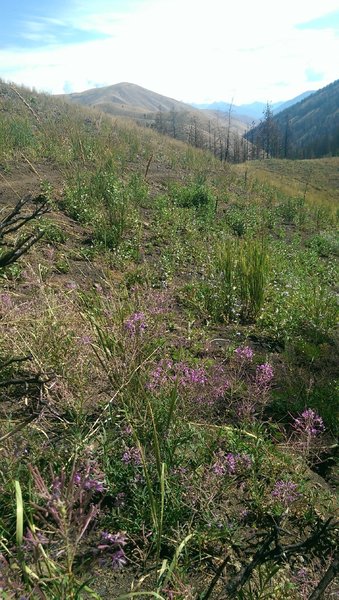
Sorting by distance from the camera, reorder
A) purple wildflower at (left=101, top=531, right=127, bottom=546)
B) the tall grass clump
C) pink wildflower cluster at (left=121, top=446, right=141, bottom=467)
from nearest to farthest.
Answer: purple wildflower at (left=101, top=531, right=127, bottom=546) < pink wildflower cluster at (left=121, top=446, right=141, bottom=467) < the tall grass clump

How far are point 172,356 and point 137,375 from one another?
100 centimetres

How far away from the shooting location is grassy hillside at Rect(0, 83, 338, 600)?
1.52 metres

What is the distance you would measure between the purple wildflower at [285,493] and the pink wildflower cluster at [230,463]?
18 centimetres

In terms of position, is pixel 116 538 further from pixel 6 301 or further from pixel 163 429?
pixel 6 301

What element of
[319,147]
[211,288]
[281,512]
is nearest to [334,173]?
[211,288]

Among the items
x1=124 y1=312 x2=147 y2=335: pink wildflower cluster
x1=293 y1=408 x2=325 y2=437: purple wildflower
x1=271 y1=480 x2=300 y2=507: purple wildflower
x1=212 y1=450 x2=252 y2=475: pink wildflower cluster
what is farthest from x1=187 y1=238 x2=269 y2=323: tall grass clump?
x1=271 y1=480 x2=300 y2=507: purple wildflower

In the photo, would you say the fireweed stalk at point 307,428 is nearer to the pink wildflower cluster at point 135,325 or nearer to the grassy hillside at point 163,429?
the grassy hillside at point 163,429

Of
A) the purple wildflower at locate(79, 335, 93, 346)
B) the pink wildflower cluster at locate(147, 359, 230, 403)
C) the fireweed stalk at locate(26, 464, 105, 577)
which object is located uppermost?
the fireweed stalk at locate(26, 464, 105, 577)

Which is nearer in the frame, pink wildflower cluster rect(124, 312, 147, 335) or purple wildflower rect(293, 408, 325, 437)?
purple wildflower rect(293, 408, 325, 437)

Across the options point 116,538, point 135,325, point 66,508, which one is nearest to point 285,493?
point 116,538

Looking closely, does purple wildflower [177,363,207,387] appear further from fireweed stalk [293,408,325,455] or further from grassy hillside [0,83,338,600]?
fireweed stalk [293,408,325,455]

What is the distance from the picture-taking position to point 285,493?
211cm

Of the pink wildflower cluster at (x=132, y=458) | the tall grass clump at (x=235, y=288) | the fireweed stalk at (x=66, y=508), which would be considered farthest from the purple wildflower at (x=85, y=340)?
the tall grass clump at (x=235, y=288)

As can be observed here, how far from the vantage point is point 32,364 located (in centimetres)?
274
